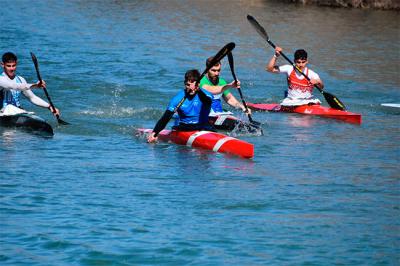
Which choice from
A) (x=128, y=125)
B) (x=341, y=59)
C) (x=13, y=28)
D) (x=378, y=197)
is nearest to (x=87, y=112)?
(x=128, y=125)

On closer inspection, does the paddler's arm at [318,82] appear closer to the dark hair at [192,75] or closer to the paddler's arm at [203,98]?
the paddler's arm at [203,98]

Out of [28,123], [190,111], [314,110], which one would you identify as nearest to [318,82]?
[314,110]

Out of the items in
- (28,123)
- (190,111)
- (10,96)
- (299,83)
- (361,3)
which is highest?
(361,3)

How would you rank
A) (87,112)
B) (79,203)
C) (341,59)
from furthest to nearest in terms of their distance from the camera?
(341,59), (87,112), (79,203)

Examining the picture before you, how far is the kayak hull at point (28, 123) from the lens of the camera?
52.2 ft

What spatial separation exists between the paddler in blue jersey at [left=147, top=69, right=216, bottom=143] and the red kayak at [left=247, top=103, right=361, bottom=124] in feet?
12.9

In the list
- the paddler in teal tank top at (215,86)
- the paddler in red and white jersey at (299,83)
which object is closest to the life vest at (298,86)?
the paddler in red and white jersey at (299,83)

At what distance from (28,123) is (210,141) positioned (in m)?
3.06

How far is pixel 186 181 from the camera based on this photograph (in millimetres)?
13203

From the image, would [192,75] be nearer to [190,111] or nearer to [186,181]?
[190,111]

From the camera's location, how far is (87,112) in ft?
61.6

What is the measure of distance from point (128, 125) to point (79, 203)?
5.54 meters

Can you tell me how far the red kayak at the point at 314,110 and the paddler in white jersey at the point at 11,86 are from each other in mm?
5031

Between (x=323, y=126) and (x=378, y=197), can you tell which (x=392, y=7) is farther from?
(x=378, y=197)
